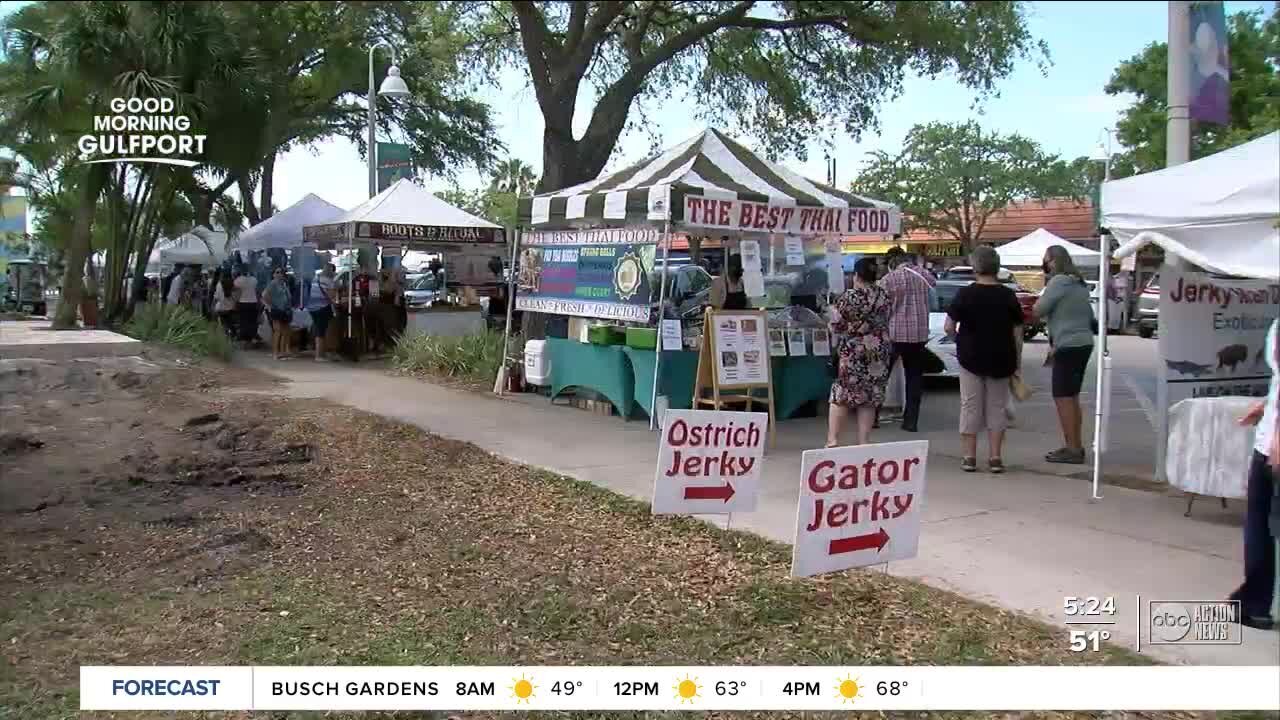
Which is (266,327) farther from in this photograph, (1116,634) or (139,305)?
(1116,634)

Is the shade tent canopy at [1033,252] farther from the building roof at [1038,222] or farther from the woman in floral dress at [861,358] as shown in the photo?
the woman in floral dress at [861,358]

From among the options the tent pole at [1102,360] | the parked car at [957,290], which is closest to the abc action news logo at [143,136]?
the parked car at [957,290]

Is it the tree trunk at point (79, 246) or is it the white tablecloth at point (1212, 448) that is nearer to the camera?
the white tablecloth at point (1212, 448)

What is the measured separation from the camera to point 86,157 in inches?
→ 761

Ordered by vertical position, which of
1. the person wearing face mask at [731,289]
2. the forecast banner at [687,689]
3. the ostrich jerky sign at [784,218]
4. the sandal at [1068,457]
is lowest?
the forecast banner at [687,689]

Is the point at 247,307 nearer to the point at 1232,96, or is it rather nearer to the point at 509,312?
the point at 509,312

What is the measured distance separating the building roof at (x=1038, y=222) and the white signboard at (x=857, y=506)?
3823 cm

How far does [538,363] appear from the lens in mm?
12875

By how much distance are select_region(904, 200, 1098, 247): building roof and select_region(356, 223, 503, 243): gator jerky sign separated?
28904mm

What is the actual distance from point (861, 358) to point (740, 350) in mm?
1699

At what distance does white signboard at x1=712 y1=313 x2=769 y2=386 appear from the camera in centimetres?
990

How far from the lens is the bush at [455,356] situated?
14773mm

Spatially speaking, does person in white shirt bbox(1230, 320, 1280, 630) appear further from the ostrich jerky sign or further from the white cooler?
the white cooler

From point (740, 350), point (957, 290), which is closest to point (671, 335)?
point (740, 350)
